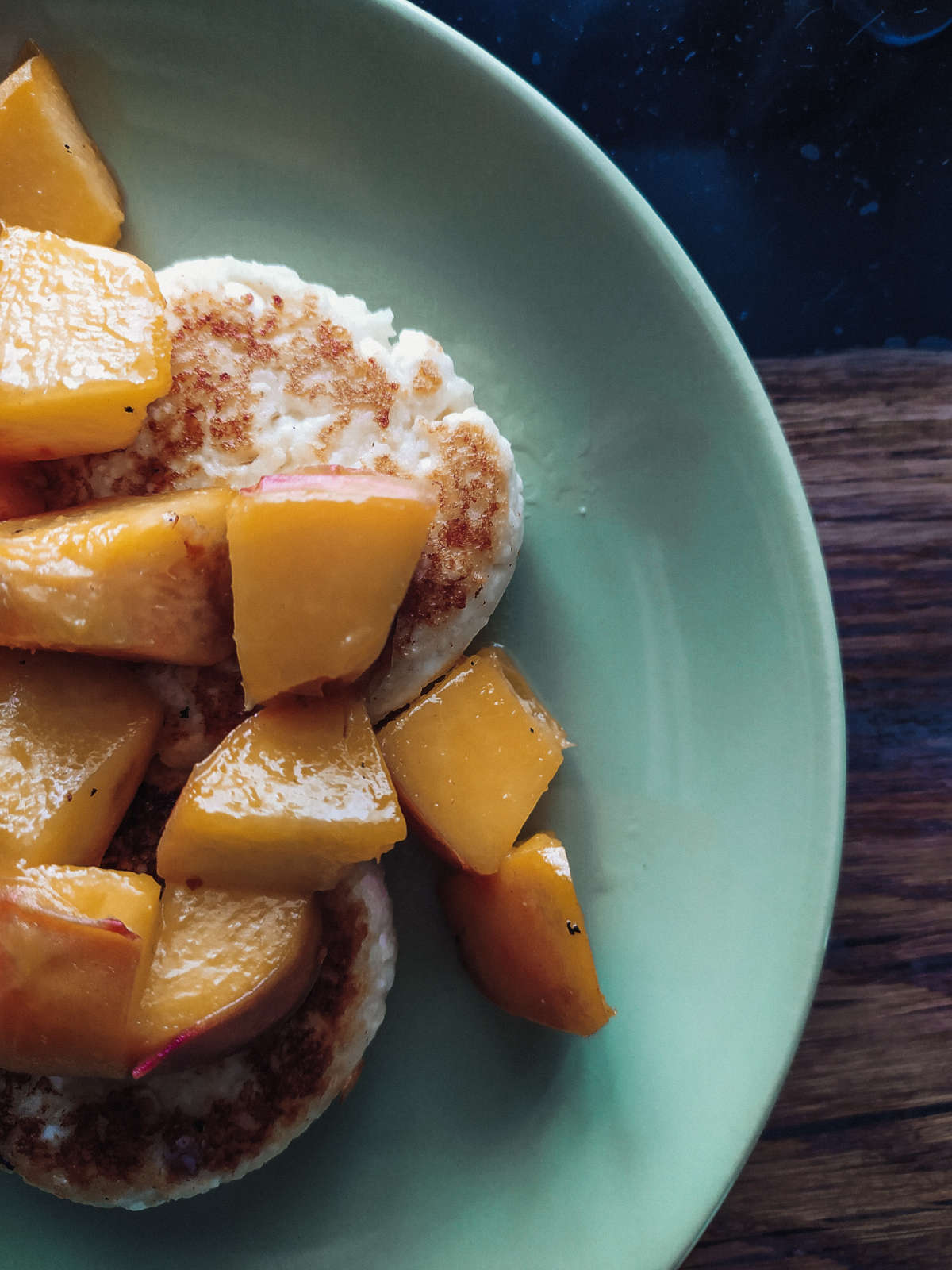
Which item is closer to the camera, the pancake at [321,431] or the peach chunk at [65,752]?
the peach chunk at [65,752]

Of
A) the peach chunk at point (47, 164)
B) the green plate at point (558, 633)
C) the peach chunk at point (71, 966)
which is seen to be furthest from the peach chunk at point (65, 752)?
the peach chunk at point (47, 164)

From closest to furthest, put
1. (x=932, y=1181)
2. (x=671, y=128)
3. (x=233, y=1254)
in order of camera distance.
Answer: (x=233, y=1254) → (x=932, y=1181) → (x=671, y=128)

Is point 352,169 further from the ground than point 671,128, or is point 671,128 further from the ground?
point 671,128

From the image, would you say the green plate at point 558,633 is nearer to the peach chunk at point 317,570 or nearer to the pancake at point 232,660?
the pancake at point 232,660

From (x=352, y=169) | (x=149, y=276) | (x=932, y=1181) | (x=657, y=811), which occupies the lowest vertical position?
(x=932, y=1181)

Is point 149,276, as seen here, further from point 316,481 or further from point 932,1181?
point 932,1181

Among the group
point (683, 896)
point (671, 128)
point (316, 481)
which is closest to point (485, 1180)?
point (683, 896)

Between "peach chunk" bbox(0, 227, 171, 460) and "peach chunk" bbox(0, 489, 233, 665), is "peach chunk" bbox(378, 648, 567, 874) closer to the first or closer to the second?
"peach chunk" bbox(0, 489, 233, 665)

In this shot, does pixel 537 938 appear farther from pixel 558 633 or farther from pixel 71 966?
pixel 71 966
